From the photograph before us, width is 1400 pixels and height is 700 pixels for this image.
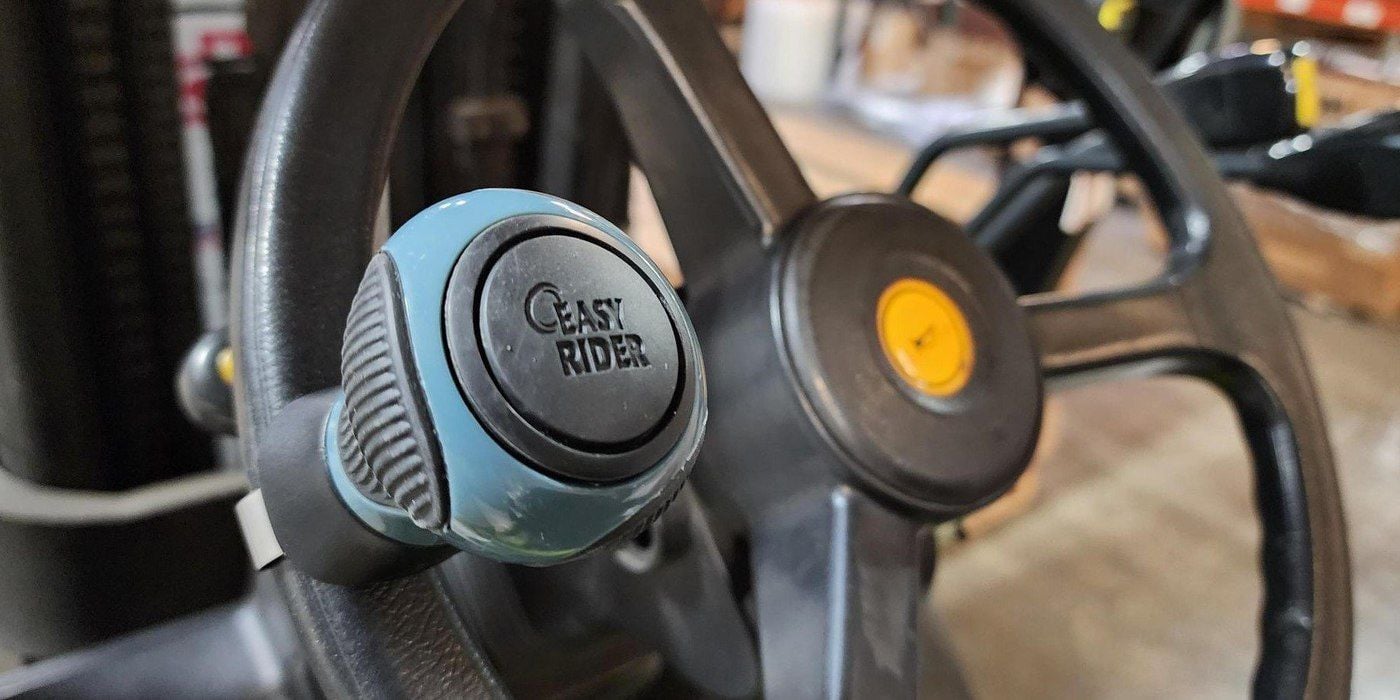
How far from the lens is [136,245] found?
0.65 metres

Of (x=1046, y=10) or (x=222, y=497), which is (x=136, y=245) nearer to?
(x=222, y=497)

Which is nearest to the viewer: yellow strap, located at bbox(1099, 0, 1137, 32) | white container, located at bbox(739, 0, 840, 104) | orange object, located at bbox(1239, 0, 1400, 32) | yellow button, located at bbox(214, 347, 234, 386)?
yellow button, located at bbox(214, 347, 234, 386)

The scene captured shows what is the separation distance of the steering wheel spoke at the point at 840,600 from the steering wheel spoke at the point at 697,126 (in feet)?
0.40

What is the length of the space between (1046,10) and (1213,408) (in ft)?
4.05

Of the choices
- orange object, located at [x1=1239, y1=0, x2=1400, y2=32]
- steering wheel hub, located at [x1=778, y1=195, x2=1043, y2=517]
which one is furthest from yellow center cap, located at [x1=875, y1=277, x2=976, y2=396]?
orange object, located at [x1=1239, y1=0, x2=1400, y2=32]

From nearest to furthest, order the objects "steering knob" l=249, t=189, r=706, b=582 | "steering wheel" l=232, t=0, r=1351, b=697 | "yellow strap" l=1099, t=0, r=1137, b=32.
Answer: "steering knob" l=249, t=189, r=706, b=582, "steering wheel" l=232, t=0, r=1351, b=697, "yellow strap" l=1099, t=0, r=1137, b=32

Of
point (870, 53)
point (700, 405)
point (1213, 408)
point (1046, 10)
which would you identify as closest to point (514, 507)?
point (700, 405)

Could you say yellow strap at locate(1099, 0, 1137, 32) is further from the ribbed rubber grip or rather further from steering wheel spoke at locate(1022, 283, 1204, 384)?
the ribbed rubber grip

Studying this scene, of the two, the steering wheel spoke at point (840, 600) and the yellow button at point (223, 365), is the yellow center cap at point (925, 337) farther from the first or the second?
the yellow button at point (223, 365)

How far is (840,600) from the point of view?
1.28 feet

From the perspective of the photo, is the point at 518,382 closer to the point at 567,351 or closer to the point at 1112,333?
the point at 567,351

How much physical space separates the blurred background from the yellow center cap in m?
0.11

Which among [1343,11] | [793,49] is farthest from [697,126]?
[793,49]

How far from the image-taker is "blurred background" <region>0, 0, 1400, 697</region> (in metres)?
0.59
